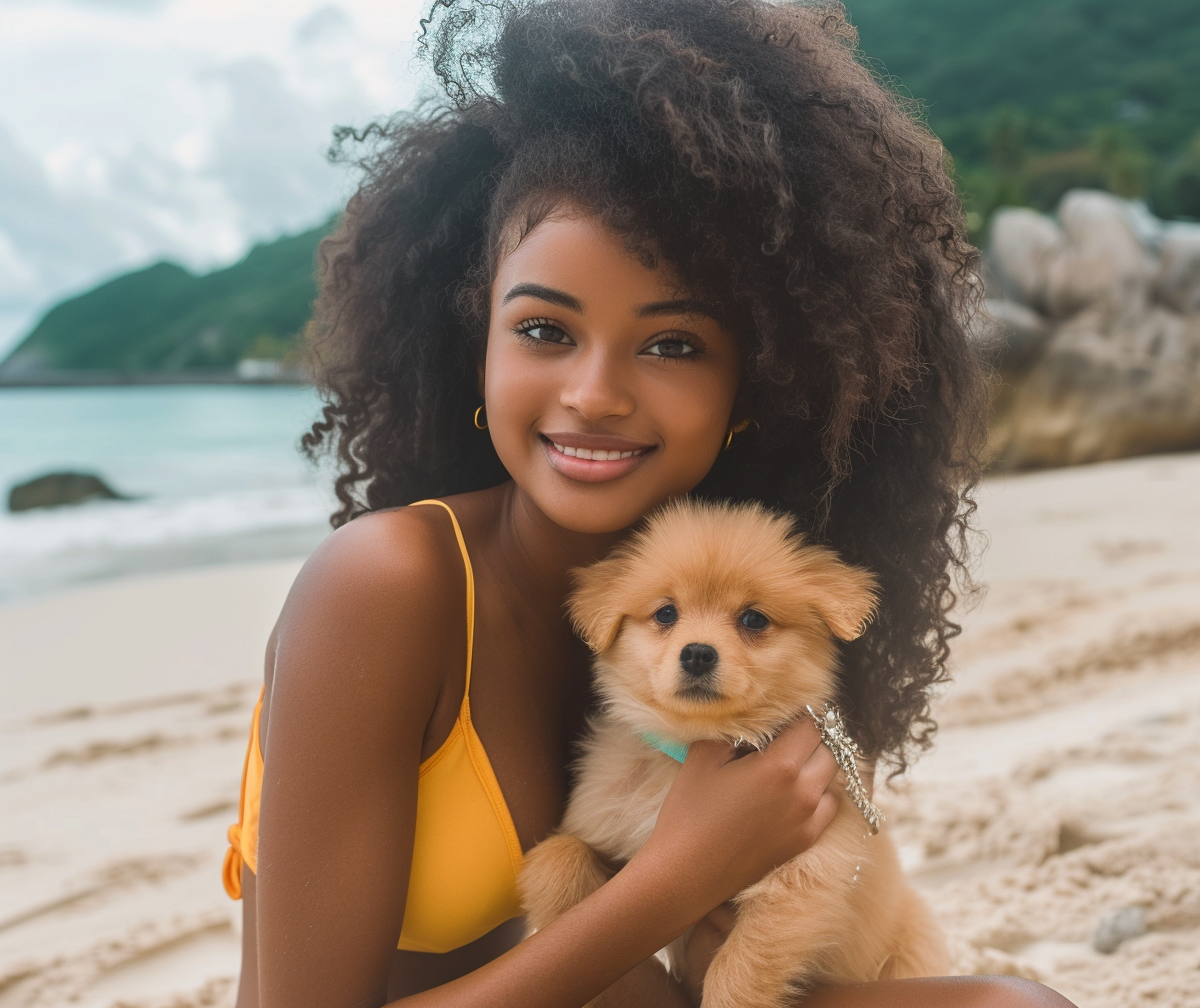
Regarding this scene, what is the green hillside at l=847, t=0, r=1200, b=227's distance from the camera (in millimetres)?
36750

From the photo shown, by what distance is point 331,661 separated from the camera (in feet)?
5.45

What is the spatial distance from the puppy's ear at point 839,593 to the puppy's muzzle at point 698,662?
24 cm

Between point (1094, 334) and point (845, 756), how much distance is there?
1146 centimetres

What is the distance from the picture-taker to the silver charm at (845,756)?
197 centimetres

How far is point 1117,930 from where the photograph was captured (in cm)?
267

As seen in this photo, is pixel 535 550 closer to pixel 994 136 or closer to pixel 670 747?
pixel 670 747

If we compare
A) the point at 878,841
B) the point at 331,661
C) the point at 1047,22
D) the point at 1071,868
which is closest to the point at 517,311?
the point at 331,661

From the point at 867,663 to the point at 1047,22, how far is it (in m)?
54.0

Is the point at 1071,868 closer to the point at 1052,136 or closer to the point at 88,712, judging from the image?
the point at 88,712

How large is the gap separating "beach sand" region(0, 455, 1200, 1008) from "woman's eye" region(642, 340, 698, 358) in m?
1.83

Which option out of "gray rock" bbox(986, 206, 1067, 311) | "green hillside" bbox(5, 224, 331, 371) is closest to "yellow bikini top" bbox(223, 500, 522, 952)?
"gray rock" bbox(986, 206, 1067, 311)

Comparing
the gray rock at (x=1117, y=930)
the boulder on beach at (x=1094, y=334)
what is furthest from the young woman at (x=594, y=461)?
the boulder on beach at (x=1094, y=334)

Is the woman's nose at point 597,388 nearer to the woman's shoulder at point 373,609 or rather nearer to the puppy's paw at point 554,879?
the woman's shoulder at point 373,609

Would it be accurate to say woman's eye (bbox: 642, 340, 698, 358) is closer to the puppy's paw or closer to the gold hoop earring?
the gold hoop earring
